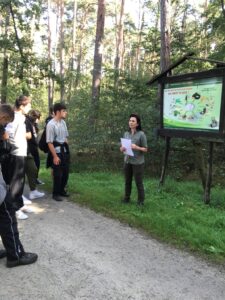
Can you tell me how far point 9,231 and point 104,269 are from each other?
1188mm

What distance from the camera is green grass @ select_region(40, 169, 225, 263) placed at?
4896 millimetres

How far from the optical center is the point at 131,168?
6621 millimetres

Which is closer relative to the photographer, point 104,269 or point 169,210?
point 104,269

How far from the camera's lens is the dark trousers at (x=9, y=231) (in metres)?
4.06

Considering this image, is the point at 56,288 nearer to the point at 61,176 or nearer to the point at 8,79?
the point at 61,176

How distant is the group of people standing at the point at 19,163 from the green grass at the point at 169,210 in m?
0.86

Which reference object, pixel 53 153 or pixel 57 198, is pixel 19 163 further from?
pixel 57 198

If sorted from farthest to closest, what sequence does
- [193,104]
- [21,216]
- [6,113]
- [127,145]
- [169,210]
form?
[193,104] < [127,145] < [169,210] < [21,216] < [6,113]

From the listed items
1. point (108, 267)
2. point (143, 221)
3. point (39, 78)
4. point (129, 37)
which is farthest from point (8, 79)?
point (129, 37)

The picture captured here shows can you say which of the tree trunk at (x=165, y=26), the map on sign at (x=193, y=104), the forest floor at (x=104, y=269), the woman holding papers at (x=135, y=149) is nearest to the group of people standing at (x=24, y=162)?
the woman holding papers at (x=135, y=149)

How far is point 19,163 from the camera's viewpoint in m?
5.69

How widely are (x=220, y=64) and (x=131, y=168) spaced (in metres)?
2.51

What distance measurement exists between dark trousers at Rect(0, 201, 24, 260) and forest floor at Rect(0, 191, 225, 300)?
195mm

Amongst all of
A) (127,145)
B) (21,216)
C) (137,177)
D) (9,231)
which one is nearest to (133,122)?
(127,145)
